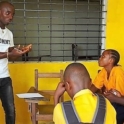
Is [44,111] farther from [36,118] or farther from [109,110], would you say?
[109,110]

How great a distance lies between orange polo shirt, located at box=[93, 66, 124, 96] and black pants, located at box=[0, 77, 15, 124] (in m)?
0.88

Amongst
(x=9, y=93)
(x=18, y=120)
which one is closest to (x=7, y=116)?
(x=9, y=93)

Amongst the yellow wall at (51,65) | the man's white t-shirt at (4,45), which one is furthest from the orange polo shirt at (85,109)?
the yellow wall at (51,65)

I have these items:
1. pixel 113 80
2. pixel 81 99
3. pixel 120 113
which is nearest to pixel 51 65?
pixel 113 80

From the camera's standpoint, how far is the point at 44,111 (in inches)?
122

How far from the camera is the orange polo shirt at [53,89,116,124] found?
134 cm

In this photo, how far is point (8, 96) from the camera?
2953mm

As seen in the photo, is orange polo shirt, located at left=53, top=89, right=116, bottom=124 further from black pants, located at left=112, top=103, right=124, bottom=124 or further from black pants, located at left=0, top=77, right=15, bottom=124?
black pants, located at left=0, top=77, right=15, bottom=124

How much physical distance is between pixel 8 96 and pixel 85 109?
173 cm

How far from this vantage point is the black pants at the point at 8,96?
292cm

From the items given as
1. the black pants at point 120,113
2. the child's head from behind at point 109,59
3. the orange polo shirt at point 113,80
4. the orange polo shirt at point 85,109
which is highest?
the child's head from behind at point 109,59

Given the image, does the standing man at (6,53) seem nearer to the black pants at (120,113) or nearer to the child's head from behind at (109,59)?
the child's head from behind at (109,59)

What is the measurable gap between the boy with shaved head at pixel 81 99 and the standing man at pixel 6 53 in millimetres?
1296

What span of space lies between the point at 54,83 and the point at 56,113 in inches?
96.3
